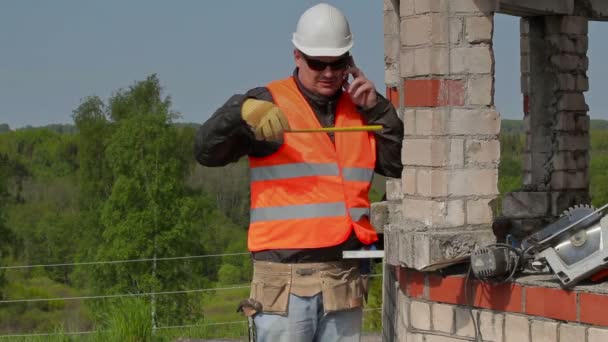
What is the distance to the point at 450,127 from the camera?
192 inches

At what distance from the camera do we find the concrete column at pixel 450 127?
484 cm

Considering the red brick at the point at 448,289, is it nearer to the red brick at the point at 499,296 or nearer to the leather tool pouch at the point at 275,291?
the red brick at the point at 499,296

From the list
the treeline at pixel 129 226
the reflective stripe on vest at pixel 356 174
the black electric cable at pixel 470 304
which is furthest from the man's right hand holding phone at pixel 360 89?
the treeline at pixel 129 226

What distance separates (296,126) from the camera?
3930mm

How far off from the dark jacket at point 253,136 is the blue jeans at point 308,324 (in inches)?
6.8

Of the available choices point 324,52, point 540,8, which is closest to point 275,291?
point 324,52

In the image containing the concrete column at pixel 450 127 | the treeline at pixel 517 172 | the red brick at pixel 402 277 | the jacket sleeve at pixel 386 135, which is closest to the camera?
the jacket sleeve at pixel 386 135

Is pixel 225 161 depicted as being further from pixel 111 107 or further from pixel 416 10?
pixel 111 107

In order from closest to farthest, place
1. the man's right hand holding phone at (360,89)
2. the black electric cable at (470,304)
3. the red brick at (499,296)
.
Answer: the man's right hand holding phone at (360,89)
the red brick at (499,296)
the black electric cable at (470,304)

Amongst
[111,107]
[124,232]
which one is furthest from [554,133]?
[111,107]

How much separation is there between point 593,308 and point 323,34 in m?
1.64

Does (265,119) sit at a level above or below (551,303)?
above

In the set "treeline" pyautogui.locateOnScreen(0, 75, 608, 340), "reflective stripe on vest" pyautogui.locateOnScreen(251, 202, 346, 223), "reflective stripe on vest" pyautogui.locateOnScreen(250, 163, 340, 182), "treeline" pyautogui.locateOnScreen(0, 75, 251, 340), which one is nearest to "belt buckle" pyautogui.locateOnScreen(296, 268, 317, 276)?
"reflective stripe on vest" pyautogui.locateOnScreen(251, 202, 346, 223)

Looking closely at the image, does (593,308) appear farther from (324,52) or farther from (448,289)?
(324,52)
